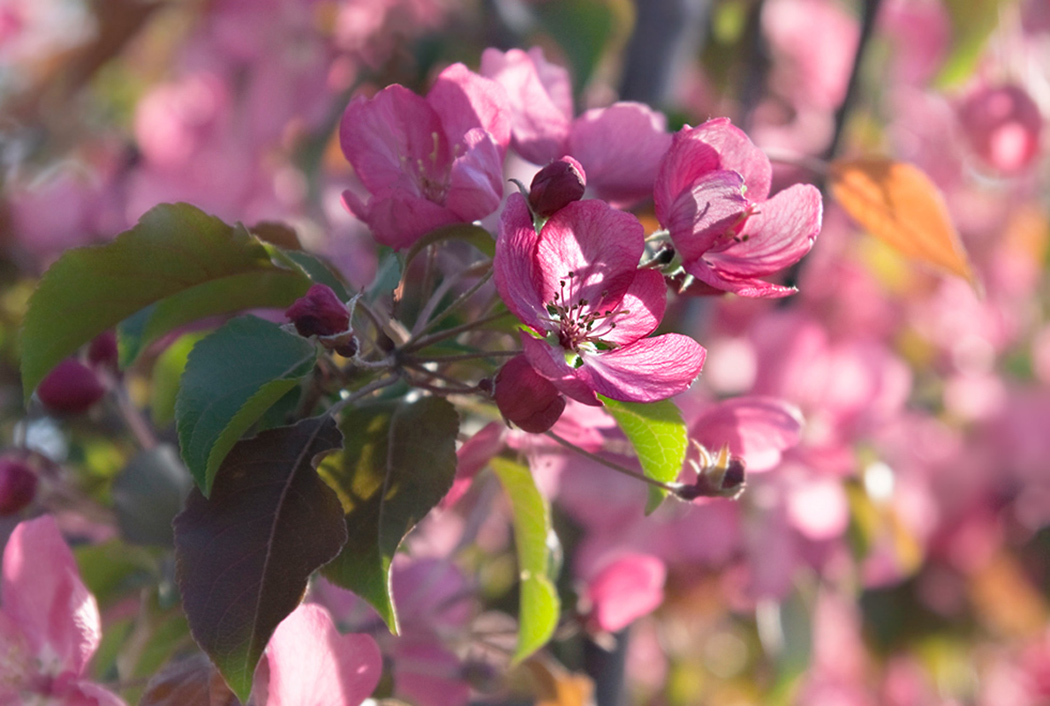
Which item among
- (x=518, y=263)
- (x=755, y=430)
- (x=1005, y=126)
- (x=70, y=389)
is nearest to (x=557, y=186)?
(x=518, y=263)

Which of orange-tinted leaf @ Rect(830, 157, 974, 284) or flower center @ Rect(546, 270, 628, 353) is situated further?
orange-tinted leaf @ Rect(830, 157, 974, 284)

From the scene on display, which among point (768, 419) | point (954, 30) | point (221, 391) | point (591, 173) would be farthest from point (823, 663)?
point (221, 391)

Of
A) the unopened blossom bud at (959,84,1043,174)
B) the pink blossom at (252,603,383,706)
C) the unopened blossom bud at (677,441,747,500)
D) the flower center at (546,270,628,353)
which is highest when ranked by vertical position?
the flower center at (546,270,628,353)

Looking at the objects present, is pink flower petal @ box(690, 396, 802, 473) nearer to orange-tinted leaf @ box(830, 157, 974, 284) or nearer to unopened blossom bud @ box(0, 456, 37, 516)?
orange-tinted leaf @ box(830, 157, 974, 284)

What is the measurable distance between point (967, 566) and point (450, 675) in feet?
4.70

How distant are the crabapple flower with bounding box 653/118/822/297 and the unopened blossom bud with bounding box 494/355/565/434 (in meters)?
0.12

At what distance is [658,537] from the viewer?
1.27 meters

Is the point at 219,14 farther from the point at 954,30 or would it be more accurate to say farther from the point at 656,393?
the point at 656,393

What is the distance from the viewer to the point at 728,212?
524 mm

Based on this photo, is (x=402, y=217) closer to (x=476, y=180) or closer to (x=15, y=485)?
(x=476, y=180)

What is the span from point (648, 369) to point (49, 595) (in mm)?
447

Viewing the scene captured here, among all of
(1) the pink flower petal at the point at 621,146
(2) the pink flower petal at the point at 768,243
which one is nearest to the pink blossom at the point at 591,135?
(1) the pink flower petal at the point at 621,146

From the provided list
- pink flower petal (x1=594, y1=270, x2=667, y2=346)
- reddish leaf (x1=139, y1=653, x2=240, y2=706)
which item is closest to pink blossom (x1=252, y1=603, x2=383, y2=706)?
reddish leaf (x1=139, y1=653, x2=240, y2=706)

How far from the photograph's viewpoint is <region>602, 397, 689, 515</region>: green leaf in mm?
578
